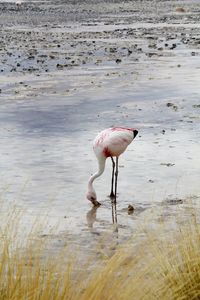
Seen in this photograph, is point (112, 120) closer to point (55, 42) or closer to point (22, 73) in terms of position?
point (22, 73)

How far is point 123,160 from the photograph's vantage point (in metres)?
14.8

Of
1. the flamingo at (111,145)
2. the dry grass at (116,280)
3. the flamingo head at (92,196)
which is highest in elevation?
the dry grass at (116,280)

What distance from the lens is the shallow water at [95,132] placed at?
12.1m

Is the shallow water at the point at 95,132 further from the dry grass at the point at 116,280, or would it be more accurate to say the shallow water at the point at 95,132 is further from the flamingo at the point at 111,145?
the dry grass at the point at 116,280

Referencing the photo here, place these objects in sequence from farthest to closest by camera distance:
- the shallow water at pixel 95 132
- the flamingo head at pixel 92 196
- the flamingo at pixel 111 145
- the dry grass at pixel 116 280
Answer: the flamingo at pixel 111 145 < the shallow water at pixel 95 132 < the flamingo head at pixel 92 196 < the dry grass at pixel 116 280

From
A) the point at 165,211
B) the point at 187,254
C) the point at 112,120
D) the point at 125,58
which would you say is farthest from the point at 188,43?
the point at 187,254

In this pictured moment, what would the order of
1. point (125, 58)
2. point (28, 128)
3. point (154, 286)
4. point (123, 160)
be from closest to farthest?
point (154, 286) → point (123, 160) → point (28, 128) → point (125, 58)

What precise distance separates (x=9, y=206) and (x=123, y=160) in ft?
12.4

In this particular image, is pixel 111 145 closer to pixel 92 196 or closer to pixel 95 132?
pixel 92 196

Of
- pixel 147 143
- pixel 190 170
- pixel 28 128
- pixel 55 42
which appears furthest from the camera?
pixel 55 42

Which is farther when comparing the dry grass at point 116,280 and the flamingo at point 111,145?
the flamingo at point 111,145

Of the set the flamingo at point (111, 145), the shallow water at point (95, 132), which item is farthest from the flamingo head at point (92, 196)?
the flamingo at point (111, 145)

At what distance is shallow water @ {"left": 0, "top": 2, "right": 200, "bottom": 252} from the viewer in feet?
39.7

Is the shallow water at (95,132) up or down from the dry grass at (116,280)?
down
